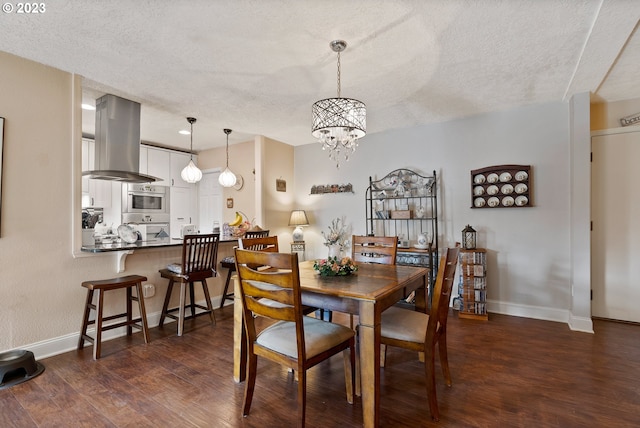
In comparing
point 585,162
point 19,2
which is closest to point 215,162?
point 19,2

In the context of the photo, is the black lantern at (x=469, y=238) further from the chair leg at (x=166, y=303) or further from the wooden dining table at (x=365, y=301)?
the chair leg at (x=166, y=303)

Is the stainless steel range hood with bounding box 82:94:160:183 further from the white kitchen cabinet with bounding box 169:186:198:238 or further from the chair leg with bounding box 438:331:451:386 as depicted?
the chair leg with bounding box 438:331:451:386

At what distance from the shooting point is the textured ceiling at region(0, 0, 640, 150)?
1828 millimetres

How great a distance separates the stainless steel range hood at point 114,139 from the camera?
10.1ft

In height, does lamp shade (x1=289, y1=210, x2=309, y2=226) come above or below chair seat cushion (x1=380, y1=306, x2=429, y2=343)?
above

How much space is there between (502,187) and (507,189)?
0.06m

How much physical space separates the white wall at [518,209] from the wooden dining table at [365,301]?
1841 mm

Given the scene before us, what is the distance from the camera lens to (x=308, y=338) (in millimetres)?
1713

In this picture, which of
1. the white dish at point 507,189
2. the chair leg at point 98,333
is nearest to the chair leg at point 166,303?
the chair leg at point 98,333

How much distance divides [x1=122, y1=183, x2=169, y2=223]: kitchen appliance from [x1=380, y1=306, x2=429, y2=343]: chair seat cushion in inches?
174

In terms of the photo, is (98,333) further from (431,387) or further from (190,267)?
(431,387)

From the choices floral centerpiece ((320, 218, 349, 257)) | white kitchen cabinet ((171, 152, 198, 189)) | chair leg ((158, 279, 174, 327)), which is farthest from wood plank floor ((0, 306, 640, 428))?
white kitchen cabinet ((171, 152, 198, 189))

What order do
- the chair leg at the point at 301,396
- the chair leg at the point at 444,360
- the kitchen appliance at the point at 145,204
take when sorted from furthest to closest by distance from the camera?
the kitchen appliance at the point at 145,204 → the chair leg at the point at 444,360 → the chair leg at the point at 301,396

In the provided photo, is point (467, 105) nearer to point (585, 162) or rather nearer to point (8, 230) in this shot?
point (585, 162)
